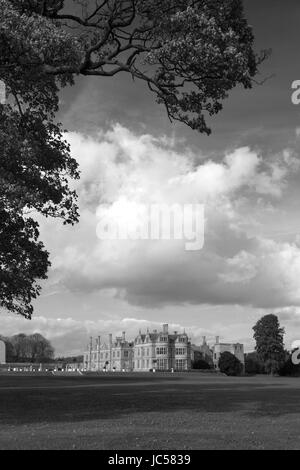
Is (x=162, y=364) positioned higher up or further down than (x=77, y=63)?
further down

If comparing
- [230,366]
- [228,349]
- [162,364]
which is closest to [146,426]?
[230,366]

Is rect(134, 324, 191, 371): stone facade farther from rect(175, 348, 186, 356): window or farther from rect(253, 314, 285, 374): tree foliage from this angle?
rect(253, 314, 285, 374): tree foliage

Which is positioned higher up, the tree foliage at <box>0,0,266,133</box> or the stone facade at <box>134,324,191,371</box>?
the tree foliage at <box>0,0,266,133</box>

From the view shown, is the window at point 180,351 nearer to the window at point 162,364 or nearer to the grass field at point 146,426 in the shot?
the window at point 162,364

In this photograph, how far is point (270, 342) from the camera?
112 m

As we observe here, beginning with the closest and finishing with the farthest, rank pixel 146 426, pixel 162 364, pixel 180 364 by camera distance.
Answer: pixel 146 426, pixel 180 364, pixel 162 364

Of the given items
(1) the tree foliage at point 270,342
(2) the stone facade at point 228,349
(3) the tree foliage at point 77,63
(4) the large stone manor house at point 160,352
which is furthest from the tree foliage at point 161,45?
(2) the stone facade at point 228,349

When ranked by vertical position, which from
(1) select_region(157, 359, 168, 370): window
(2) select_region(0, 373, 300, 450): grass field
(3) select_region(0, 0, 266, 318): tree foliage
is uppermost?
(3) select_region(0, 0, 266, 318): tree foliage

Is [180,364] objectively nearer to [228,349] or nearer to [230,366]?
[228,349]

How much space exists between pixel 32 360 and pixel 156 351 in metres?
40.5

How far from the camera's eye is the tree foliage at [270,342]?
370 feet

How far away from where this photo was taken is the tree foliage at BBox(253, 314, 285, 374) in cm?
11275

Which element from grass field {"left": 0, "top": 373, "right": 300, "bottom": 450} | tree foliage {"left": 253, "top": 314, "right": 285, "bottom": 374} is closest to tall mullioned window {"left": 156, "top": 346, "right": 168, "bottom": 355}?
tree foliage {"left": 253, "top": 314, "right": 285, "bottom": 374}
